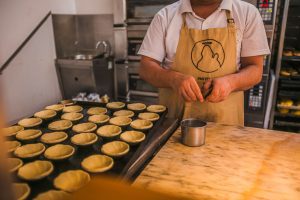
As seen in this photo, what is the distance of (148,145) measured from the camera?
1229 mm

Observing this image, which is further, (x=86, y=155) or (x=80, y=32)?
(x=80, y=32)

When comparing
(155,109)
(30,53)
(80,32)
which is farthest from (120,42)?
(155,109)

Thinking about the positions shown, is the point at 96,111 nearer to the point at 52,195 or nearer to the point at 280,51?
the point at 52,195

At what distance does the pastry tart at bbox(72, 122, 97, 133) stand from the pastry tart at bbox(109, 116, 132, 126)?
0.35 feet

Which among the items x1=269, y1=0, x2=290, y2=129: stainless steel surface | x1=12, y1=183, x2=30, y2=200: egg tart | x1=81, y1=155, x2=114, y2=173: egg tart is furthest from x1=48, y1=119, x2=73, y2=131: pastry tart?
x1=269, y1=0, x2=290, y2=129: stainless steel surface

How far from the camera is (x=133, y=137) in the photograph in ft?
4.25

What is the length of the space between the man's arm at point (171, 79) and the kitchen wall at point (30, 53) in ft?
5.56

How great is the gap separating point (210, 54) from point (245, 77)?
0.28 m

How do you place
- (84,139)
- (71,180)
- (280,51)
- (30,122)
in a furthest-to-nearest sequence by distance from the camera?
(280,51), (30,122), (84,139), (71,180)

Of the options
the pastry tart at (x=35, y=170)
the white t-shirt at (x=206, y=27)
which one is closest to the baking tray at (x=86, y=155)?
the pastry tart at (x=35, y=170)

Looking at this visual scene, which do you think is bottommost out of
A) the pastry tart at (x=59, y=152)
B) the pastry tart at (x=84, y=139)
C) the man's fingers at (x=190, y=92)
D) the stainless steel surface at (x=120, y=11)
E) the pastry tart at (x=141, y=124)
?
the pastry tart at (x=59, y=152)

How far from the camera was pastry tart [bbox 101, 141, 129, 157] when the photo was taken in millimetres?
1123

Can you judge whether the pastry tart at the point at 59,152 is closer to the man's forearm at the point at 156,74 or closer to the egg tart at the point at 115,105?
the egg tart at the point at 115,105

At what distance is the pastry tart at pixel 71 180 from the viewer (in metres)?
0.89
